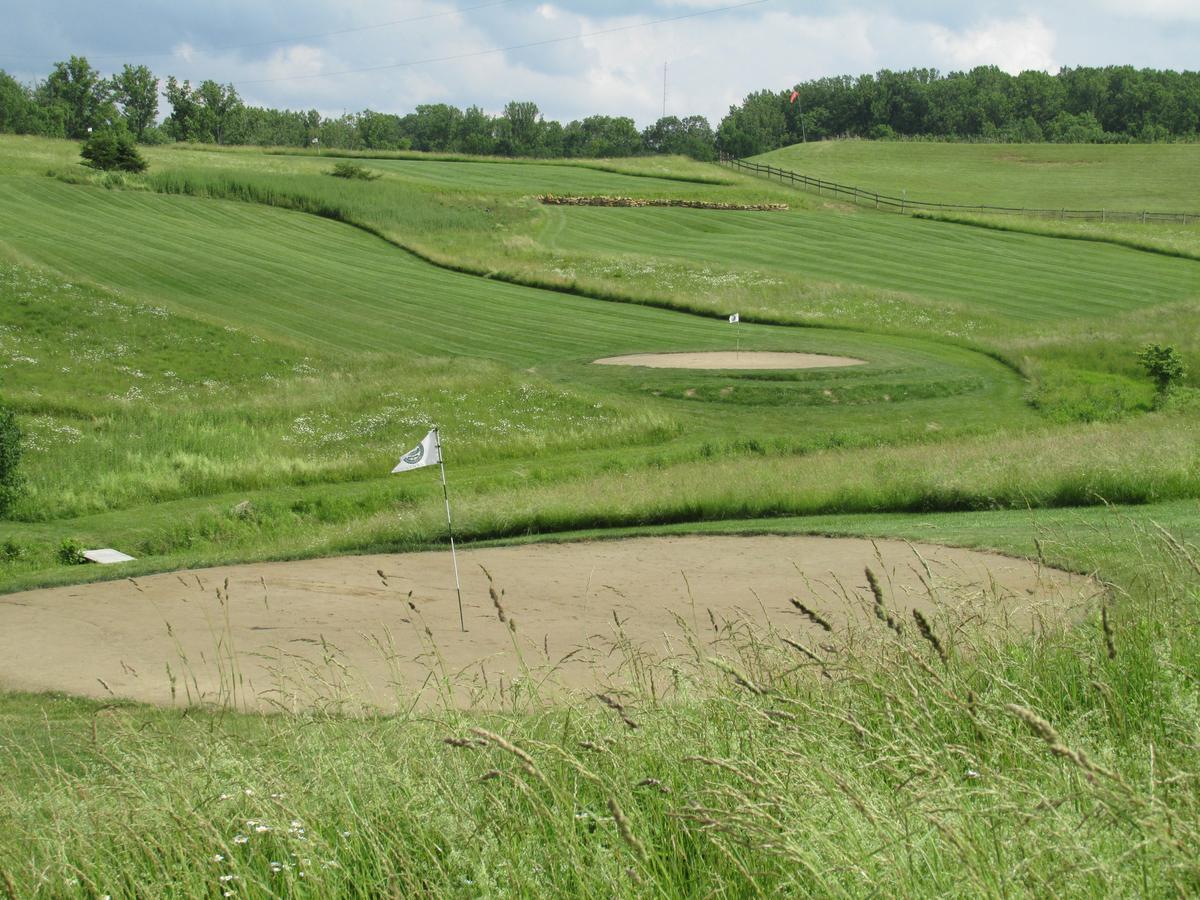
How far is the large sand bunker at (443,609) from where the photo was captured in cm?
1140

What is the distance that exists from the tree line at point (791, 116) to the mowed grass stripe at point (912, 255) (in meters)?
65.6

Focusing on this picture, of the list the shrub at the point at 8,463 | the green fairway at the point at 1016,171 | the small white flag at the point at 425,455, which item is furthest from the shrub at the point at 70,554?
the green fairway at the point at 1016,171

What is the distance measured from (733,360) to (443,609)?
2422cm

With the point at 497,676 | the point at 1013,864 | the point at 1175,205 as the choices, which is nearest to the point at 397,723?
the point at 1013,864

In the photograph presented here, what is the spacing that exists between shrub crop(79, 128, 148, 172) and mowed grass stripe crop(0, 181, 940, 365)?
774 centimetres

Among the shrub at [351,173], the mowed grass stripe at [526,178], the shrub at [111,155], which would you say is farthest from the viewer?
the mowed grass stripe at [526,178]

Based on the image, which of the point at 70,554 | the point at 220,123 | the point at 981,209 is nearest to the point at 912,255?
the point at 981,209

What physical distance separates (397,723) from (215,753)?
1004 mm

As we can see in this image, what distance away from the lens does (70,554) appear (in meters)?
19.9

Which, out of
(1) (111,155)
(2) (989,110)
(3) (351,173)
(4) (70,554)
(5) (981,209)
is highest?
(2) (989,110)

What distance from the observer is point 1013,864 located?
424 centimetres

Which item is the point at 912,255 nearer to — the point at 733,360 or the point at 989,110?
the point at 733,360

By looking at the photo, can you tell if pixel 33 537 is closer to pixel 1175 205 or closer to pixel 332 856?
pixel 332 856

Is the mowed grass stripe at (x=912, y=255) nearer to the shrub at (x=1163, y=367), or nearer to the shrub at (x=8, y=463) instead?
the shrub at (x=1163, y=367)
